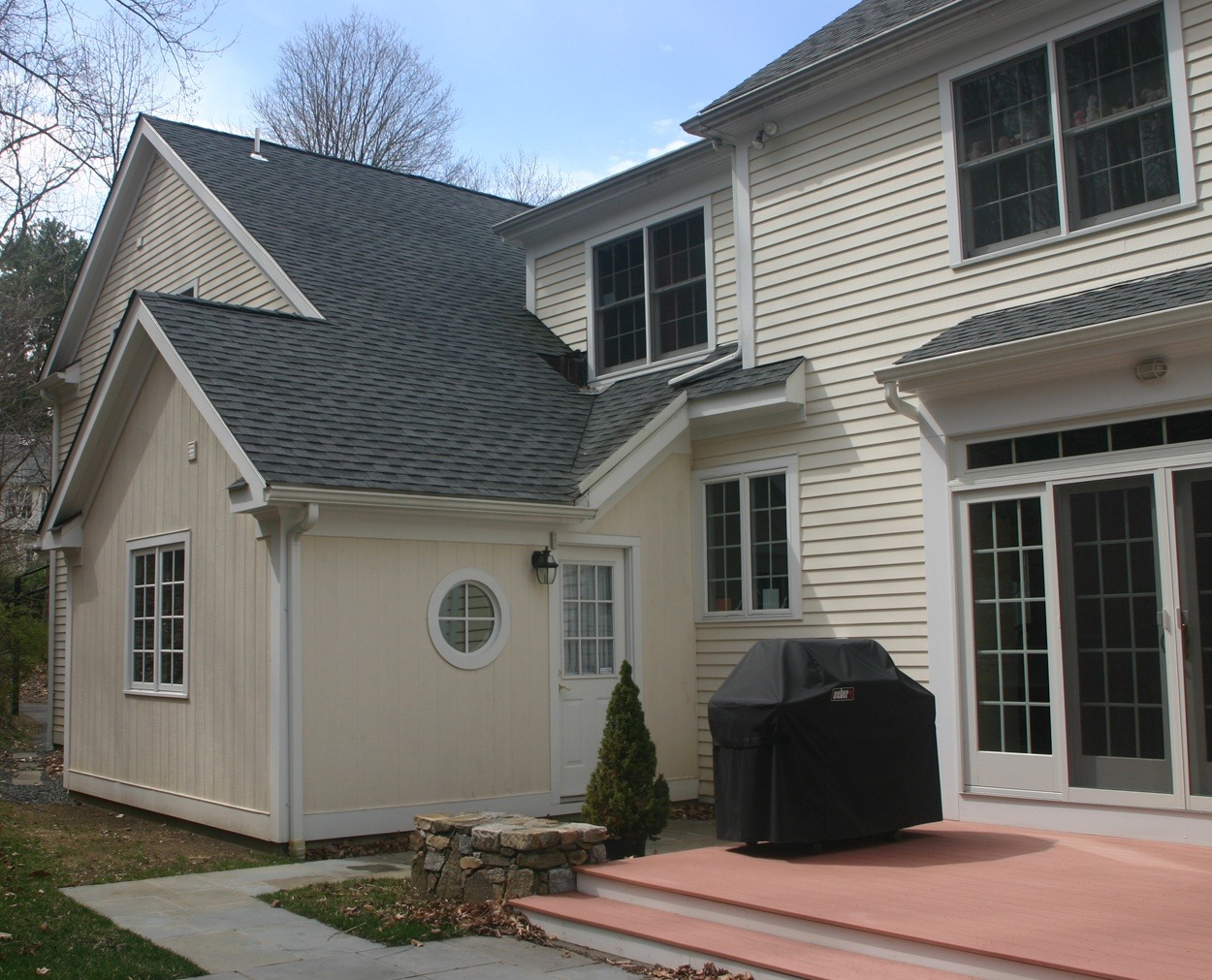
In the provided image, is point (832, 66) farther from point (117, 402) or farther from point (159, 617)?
point (159, 617)

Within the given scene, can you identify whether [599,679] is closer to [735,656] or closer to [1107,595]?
[735,656]

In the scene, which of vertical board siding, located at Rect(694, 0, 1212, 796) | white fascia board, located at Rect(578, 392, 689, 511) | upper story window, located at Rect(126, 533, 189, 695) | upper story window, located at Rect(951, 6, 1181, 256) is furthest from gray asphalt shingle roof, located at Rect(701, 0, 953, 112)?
upper story window, located at Rect(126, 533, 189, 695)

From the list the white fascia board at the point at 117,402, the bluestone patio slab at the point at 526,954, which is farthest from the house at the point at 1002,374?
the white fascia board at the point at 117,402

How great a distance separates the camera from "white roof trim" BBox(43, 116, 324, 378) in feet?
42.4

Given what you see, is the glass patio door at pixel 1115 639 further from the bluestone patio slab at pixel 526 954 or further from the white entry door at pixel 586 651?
the white entry door at pixel 586 651

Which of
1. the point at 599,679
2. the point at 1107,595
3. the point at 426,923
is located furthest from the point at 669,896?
the point at 599,679

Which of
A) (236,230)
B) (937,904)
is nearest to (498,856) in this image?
(937,904)

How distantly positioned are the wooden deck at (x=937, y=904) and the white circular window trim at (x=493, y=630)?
9.84ft

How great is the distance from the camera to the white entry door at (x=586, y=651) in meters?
10.6

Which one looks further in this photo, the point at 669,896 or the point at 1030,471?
the point at 1030,471

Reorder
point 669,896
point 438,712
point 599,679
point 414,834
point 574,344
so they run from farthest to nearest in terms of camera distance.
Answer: point 574,344
point 599,679
point 438,712
point 414,834
point 669,896

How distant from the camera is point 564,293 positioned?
1409cm

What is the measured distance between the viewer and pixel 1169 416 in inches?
311

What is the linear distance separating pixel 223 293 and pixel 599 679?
6.89 metres
